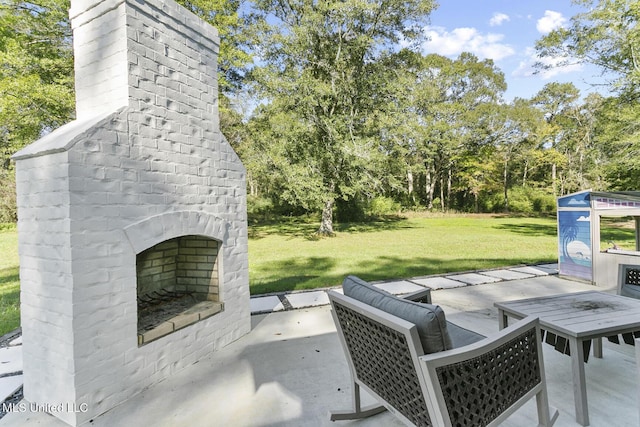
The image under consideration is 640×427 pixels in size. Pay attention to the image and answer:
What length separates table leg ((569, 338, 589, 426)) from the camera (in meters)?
1.93

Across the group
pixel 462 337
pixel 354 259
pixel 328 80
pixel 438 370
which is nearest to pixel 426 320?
pixel 438 370

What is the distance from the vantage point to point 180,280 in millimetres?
3340

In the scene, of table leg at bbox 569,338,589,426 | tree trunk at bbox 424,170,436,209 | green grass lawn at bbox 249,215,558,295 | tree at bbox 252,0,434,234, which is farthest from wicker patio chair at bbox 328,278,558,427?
tree trunk at bbox 424,170,436,209

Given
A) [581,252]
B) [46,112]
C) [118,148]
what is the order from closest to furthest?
[118,148] → [581,252] → [46,112]

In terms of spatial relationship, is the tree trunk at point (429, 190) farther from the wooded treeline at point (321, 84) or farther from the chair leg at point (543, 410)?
the chair leg at point (543, 410)

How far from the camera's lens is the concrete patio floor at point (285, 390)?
2.01 m

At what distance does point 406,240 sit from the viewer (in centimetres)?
1135

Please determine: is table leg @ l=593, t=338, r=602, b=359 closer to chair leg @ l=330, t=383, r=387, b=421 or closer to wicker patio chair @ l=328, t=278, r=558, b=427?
wicker patio chair @ l=328, t=278, r=558, b=427

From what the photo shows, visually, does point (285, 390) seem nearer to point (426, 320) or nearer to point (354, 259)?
point (426, 320)

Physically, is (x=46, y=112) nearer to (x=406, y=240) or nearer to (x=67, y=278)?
(x=67, y=278)

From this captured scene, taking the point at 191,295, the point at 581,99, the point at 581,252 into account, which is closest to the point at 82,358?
the point at 191,295

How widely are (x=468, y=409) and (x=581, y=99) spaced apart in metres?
31.0

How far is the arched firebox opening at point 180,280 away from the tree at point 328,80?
27.7 ft

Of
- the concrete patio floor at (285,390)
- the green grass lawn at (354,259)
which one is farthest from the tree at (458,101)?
the concrete patio floor at (285,390)
